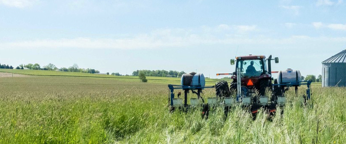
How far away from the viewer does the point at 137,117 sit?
864 centimetres

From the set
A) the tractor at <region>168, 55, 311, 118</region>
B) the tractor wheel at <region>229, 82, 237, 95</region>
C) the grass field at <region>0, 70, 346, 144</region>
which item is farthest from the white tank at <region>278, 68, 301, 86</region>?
the grass field at <region>0, 70, 346, 144</region>

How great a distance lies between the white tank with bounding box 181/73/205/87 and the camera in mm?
10452

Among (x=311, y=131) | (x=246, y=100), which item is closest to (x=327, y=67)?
(x=246, y=100)

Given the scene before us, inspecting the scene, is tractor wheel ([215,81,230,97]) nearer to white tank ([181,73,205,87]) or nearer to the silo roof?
white tank ([181,73,205,87])

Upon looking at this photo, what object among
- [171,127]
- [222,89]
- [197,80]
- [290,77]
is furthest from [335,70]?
[171,127]

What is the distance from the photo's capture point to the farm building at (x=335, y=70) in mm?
31734

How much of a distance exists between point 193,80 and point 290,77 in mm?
3461

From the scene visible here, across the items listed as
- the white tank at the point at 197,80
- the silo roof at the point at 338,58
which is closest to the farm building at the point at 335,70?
the silo roof at the point at 338,58

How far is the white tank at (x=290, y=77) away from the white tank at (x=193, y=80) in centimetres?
293

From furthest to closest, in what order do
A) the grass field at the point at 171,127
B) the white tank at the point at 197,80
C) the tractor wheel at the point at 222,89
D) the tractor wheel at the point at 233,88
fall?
the tractor wheel at the point at 233,88
the tractor wheel at the point at 222,89
the white tank at the point at 197,80
the grass field at the point at 171,127

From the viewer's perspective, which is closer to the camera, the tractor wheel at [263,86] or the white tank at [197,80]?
the white tank at [197,80]

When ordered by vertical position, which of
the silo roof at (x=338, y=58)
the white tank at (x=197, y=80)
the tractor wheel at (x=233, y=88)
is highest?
→ the silo roof at (x=338, y=58)

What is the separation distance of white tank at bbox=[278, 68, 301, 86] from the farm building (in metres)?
22.3

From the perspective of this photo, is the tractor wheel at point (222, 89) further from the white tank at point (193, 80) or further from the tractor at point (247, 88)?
the white tank at point (193, 80)
